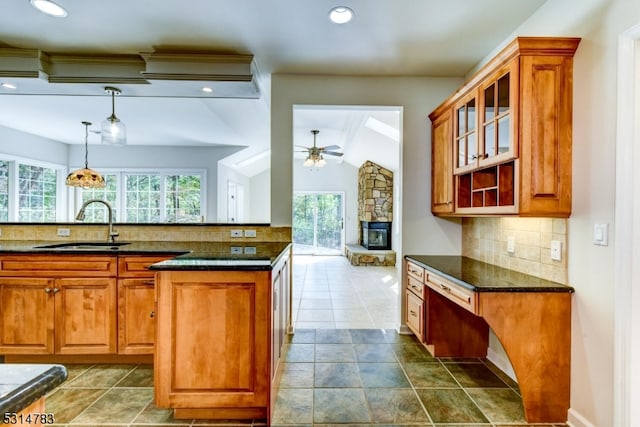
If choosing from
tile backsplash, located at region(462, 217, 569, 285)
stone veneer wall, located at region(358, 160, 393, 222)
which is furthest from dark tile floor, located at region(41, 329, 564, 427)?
stone veneer wall, located at region(358, 160, 393, 222)

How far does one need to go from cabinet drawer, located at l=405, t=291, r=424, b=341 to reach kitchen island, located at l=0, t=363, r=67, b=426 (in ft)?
8.38

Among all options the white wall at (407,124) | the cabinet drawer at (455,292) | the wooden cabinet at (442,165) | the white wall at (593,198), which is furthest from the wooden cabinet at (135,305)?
the white wall at (593,198)

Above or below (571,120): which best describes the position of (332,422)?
below

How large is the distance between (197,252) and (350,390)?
1454 mm

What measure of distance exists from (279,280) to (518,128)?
5.65 feet

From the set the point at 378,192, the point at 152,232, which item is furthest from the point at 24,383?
the point at 378,192

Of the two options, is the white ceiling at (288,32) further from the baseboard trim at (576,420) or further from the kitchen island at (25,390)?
the baseboard trim at (576,420)

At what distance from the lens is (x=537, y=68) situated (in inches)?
73.5

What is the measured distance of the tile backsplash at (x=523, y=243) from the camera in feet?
6.57

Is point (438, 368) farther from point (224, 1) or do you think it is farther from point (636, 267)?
point (224, 1)

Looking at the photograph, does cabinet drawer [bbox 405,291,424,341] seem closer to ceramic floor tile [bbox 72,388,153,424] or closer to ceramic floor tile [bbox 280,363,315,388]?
ceramic floor tile [bbox 280,363,315,388]

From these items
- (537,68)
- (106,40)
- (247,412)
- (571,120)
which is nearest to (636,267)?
(571,120)

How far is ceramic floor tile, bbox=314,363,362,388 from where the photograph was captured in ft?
7.62

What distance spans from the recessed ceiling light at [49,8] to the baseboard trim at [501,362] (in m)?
3.89
